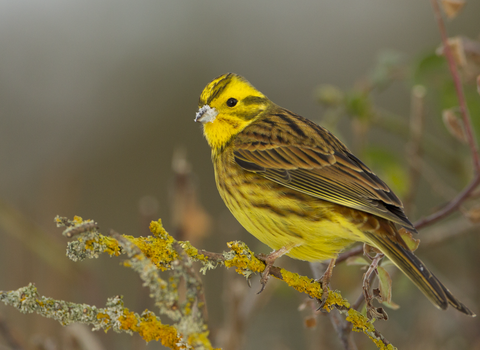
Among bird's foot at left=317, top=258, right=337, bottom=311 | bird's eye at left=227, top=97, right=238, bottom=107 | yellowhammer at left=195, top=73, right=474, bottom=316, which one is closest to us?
bird's foot at left=317, top=258, right=337, bottom=311

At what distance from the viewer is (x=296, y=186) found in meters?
2.28

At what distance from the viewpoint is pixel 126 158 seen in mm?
7922

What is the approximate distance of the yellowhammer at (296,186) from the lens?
1.98 m

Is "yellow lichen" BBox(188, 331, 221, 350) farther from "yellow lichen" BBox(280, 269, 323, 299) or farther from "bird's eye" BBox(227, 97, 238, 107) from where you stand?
"bird's eye" BBox(227, 97, 238, 107)

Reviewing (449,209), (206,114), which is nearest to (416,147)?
(449,209)

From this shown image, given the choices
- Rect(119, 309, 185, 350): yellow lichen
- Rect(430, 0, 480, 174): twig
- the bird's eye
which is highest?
the bird's eye

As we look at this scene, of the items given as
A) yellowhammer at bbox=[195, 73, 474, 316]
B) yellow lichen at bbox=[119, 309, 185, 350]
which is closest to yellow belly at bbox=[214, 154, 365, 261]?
yellowhammer at bbox=[195, 73, 474, 316]

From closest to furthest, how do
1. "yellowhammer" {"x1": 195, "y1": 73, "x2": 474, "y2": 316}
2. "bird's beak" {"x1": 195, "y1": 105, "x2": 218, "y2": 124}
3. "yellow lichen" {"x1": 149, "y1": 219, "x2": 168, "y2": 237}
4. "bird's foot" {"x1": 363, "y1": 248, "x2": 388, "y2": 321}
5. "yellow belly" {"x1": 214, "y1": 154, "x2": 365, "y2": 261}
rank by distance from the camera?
1. "yellow lichen" {"x1": 149, "y1": 219, "x2": 168, "y2": 237}
2. "bird's foot" {"x1": 363, "y1": 248, "x2": 388, "y2": 321}
3. "yellowhammer" {"x1": 195, "y1": 73, "x2": 474, "y2": 316}
4. "yellow belly" {"x1": 214, "y1": 154, "x2": 365, "y2": 261}
5. "bird's beak" {"x1": 195, "y1": 105, "x2": 218, "y2": 124}

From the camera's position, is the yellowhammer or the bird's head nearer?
the yellowhammer

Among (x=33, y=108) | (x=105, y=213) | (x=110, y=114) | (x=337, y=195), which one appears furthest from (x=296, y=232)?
(x=33, y=108)

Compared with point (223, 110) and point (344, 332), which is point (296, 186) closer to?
point (223, 110)

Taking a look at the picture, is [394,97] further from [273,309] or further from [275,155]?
[275,155]

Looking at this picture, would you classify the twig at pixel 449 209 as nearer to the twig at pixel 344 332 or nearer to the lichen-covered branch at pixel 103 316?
the twig at pixel 344 332

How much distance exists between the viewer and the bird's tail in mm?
1668
